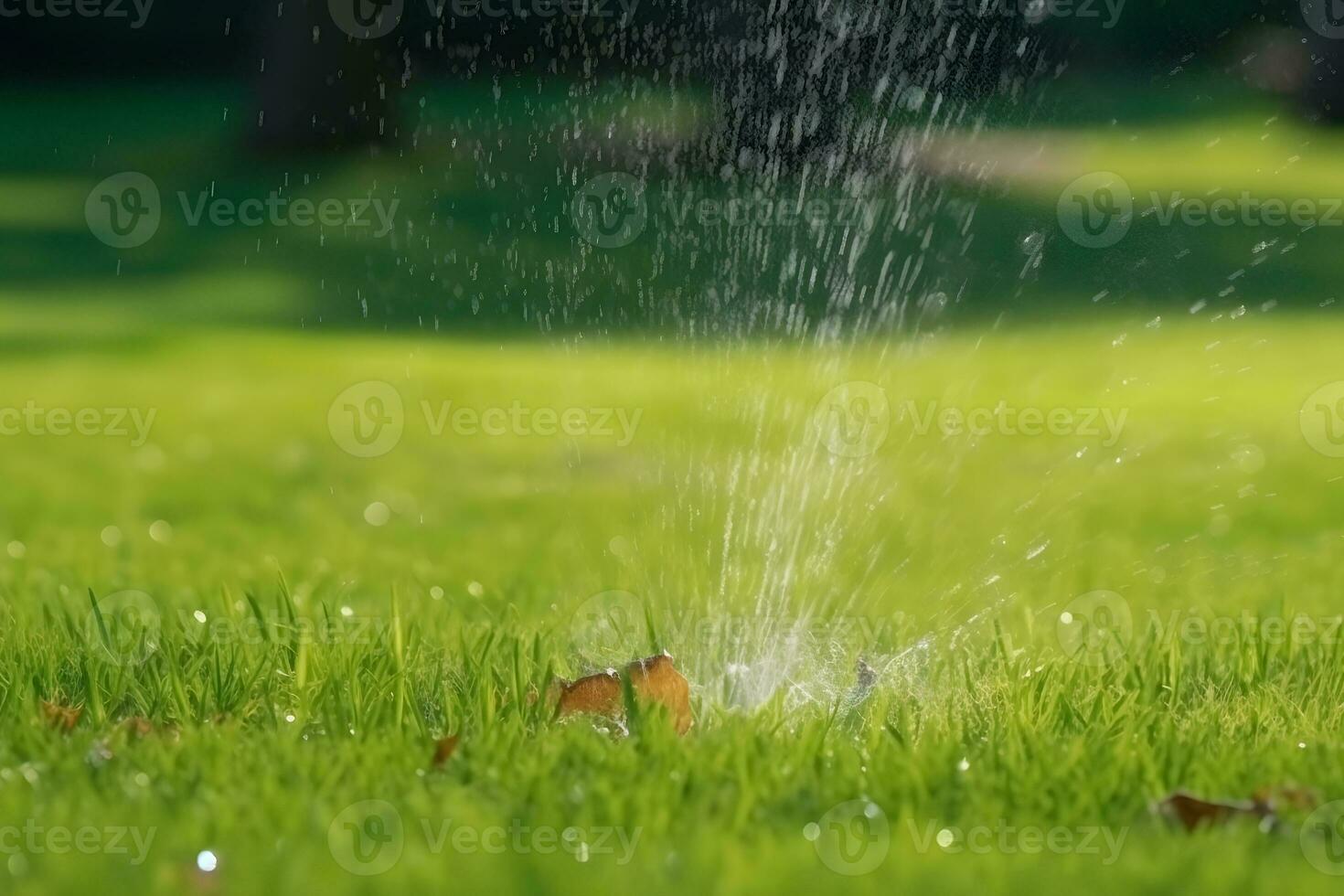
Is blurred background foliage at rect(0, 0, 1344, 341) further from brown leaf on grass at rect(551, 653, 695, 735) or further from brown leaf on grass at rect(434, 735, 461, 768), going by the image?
brown leaf on grass at rect(434, 735, 461, 768)

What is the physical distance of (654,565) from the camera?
5273 mm

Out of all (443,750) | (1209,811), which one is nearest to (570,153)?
(443,750)

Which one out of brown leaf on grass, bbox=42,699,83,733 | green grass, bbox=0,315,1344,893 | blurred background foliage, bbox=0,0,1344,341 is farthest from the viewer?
blurred background foliage, bbox=0,0,1344,341

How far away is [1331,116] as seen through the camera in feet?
66.0

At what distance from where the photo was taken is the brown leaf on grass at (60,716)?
2.96m

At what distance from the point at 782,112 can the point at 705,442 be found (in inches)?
470

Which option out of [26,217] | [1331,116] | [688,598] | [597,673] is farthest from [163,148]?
[597,673]

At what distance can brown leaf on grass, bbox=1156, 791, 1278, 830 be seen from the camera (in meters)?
2.43

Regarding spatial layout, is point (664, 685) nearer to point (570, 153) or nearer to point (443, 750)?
point (443, 750)

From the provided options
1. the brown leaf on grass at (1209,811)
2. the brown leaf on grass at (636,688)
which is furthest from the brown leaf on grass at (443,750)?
the brown leaf on grass at (1209,811)

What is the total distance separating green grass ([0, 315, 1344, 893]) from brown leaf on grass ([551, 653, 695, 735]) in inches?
1.9

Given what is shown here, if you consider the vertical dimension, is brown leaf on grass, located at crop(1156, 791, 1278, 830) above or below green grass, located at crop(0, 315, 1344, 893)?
above

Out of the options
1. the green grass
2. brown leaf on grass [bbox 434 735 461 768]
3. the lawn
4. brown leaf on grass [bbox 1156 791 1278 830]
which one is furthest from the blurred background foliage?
brown leaf on grass [bbox 1156 791 1278 830]

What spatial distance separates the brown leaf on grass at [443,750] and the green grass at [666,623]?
0.11 ft
